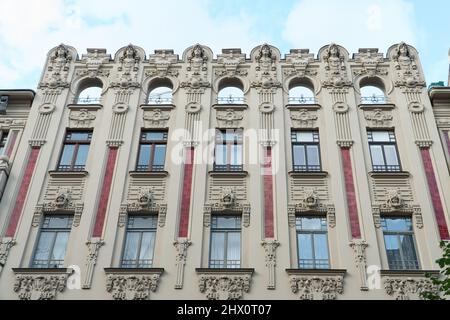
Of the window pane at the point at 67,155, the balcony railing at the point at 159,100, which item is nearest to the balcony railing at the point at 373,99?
the balcony railing at the point at 159,100

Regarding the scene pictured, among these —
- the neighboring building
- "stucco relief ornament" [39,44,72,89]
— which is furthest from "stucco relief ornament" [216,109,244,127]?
the neighboring building

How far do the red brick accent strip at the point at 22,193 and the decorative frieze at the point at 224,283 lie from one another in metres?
6.18

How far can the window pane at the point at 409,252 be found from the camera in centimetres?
1633

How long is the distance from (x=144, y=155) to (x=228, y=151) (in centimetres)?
304

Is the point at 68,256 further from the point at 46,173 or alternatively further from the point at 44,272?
the point at 46,173

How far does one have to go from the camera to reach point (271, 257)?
16172 millimetres

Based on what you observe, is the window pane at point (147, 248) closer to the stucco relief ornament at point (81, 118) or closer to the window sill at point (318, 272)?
the window sill at point (318, 272)

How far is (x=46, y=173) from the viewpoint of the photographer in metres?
18.6

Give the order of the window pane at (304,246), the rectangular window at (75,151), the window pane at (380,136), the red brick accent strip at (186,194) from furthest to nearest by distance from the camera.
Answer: the window pane at (380,136)
the rectangular window at (75,151)
the red brick accent strip at (186,194)
the window pane at (304,246)

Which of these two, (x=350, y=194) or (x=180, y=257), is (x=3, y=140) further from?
(x=350, y=194)

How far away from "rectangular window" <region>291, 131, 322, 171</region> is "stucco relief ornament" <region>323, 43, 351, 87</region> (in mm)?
2593

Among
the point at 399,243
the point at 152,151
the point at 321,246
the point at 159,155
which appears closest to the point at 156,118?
the point at 152,151

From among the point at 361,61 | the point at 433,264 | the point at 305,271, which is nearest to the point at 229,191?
the point at 305,271
